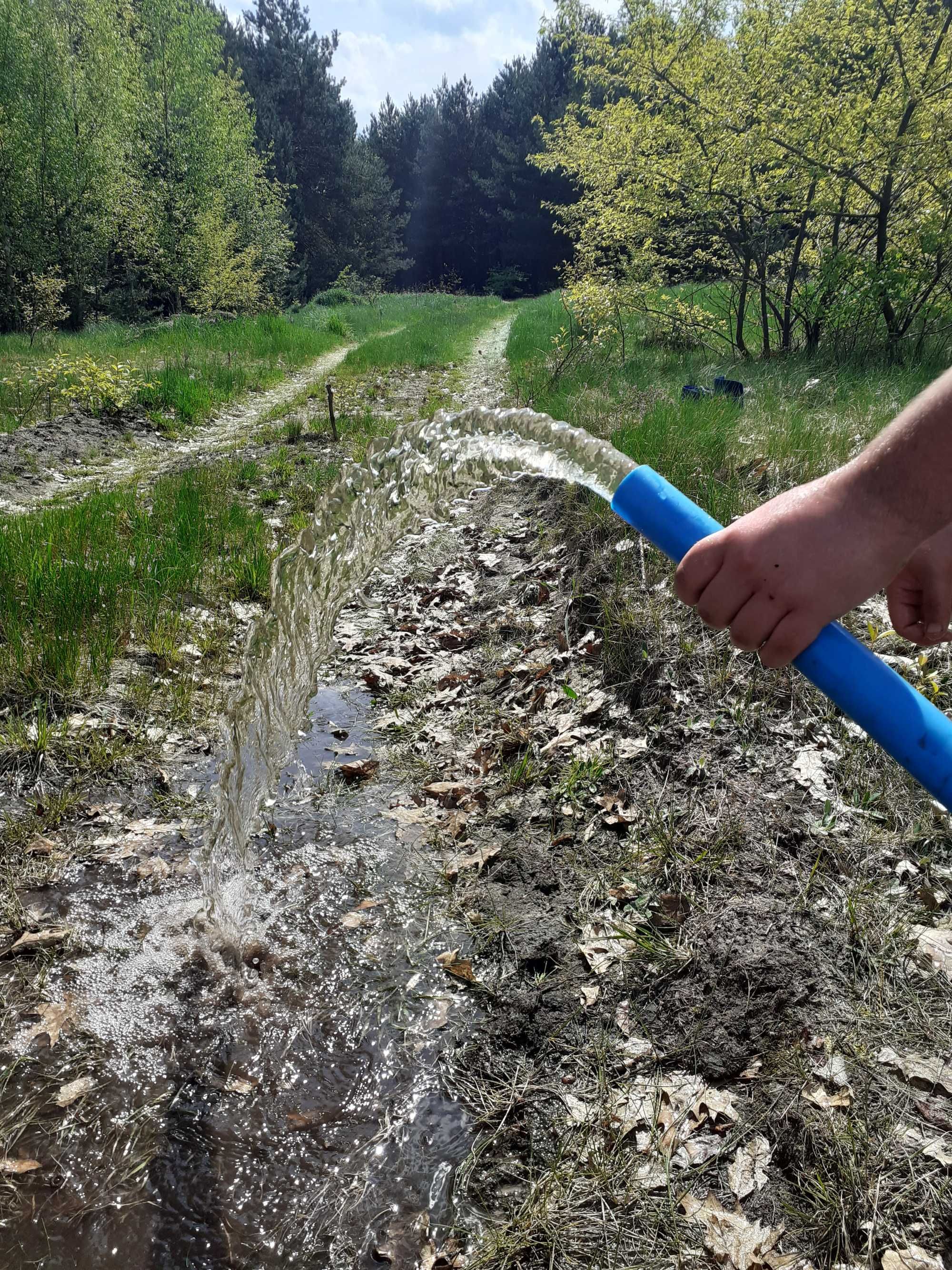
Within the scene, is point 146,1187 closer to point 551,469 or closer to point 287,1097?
point 287,1097

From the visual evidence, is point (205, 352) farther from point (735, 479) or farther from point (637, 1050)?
point (637, 1050)

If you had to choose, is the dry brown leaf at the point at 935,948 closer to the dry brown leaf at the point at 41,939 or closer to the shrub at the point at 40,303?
the dry brown leaf at the point at 41,939

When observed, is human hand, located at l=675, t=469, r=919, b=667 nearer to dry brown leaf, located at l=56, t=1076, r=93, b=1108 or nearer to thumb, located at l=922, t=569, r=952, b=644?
thumb, located at l=922, t=569, r=952, b=644

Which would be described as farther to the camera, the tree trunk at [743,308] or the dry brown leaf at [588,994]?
the tree trunk at [743,308]

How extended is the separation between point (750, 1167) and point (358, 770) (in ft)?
7.23

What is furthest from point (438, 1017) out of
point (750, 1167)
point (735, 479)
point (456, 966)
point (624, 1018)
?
point (735, 479)

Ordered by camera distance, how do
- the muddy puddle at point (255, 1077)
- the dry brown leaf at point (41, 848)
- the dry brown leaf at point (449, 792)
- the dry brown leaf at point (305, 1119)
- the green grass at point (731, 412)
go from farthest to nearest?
the green grass at point (731, 412) → the dry brown leaf at point (449, 792) → the dry brown leaf at point (41, 848) → the dry brown leaf at point (305, 1119) → the muddy puddle at point (255, 1077)

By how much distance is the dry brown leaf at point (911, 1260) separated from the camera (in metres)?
1.50

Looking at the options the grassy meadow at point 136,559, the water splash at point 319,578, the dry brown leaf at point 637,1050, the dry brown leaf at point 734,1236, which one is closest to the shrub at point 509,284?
the grassy meadow at point 136,559

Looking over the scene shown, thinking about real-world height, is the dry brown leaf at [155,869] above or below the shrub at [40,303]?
below

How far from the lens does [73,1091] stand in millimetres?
2020

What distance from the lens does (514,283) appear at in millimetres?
45250

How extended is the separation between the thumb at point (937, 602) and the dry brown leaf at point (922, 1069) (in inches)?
49.2

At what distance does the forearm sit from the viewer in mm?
914
